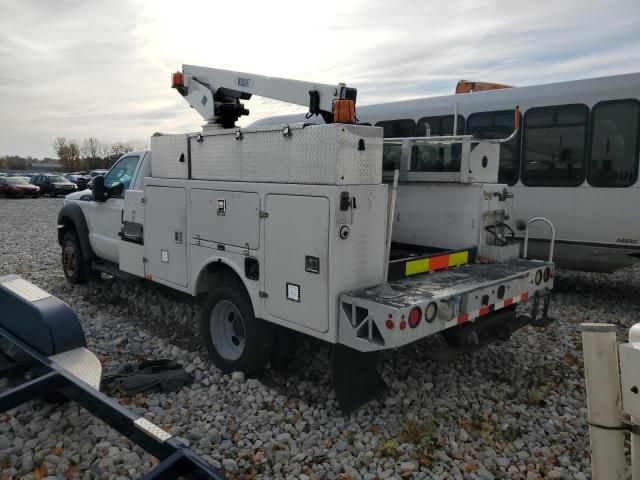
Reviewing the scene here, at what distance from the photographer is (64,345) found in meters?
3.81

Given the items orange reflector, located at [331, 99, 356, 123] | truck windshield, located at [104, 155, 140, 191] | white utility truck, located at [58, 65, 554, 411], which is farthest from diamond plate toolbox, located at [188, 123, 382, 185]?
truck windshield, located at [104, 155, 140, 191]

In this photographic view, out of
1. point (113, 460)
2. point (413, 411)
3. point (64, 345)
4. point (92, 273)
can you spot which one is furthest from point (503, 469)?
point (92, 273)

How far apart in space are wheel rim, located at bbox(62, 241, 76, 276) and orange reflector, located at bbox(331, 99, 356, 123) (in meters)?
5.41

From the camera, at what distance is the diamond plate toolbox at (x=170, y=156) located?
493cm

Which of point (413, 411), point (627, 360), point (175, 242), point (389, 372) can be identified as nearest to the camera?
point (627, 360)

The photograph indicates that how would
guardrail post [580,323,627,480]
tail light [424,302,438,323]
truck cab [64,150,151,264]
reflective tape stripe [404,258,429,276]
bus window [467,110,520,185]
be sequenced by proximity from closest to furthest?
guardrail post [580,323,627,480] → tail light [424,302,438,323] → reflective tape stripe [404,258,429,276] → truck cab [64,150,151,264] → bus window [467,110,520,185]

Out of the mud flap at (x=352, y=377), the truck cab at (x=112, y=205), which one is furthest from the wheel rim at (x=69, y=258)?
the mud flap at (x=352, y=377)

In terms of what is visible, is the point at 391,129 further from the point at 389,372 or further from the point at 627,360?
the point at 627,360

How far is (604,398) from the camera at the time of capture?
219cm

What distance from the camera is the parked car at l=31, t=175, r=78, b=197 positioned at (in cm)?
3206

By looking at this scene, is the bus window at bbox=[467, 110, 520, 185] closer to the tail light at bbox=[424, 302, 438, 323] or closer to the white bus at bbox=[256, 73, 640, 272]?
the white bus at bbox=[256, 73, 640, 272]

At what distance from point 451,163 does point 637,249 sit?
11.3ft

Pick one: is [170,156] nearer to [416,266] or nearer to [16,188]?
[416,266]

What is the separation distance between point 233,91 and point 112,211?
234 centimetres
